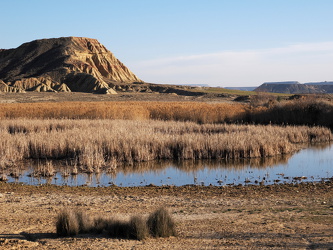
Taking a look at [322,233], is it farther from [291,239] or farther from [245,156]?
[245,156]

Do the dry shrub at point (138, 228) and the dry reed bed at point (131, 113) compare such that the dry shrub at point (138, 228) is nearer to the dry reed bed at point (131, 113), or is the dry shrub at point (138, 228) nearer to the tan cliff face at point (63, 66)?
the dry reed bed at point (131, 113)

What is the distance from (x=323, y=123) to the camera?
94.6 feet

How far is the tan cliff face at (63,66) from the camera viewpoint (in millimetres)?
93562

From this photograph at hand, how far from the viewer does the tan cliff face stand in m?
93.6

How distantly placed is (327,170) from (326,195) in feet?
16.2

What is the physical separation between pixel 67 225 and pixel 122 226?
0.87 meters

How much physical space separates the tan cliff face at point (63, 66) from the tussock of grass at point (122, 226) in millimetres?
81299

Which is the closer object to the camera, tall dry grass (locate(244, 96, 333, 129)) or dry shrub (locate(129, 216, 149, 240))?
dry shrub (locate(129, 216, 149, 240))

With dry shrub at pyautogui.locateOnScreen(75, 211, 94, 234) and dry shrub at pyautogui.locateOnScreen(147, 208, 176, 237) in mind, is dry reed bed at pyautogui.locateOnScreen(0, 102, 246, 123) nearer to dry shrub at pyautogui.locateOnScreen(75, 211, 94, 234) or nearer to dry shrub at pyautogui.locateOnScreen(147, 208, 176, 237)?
dry shrub at pyautogui.locateOnScreen(75, 211, 94, 234)

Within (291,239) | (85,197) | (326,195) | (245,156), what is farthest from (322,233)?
(245,156)

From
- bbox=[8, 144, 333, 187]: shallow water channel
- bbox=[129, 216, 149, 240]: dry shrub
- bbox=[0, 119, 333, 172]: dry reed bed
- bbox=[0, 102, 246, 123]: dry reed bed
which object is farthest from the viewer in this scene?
bbox=[0, 102, 246, 123]: dry reed bed

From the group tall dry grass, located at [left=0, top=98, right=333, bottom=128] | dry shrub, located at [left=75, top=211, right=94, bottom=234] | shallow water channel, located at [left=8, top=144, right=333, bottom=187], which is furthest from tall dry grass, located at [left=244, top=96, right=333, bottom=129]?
dry shrub, located at [left=75, top=211, right=94, bottom=234]

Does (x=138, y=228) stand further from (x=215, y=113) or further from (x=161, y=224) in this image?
(x=215, y=113)

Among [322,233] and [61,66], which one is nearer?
[322,233]
